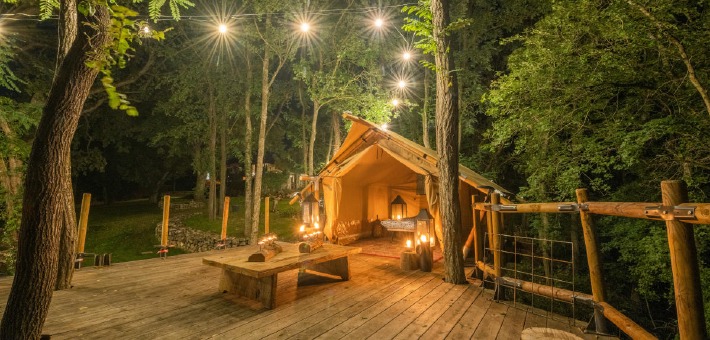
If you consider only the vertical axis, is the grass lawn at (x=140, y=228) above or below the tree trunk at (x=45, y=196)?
below

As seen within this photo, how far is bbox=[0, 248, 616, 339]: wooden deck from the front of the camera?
3.31 metres

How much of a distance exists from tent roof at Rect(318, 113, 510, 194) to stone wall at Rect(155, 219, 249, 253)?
6683 mm

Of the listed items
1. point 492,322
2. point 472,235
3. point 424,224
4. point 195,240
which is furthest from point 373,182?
Answer: point 195,240

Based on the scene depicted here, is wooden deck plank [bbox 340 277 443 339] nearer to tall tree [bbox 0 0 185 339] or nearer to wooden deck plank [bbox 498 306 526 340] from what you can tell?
wooden deck plank [bbox 498 306 526 340]

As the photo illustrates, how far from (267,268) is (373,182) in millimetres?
6433

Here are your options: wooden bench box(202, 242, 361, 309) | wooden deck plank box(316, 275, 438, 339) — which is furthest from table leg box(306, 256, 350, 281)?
wooden deck plank box(316, 275, 438, 339)

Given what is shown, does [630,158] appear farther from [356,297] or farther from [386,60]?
[386,60]

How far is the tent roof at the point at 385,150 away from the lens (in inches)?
268

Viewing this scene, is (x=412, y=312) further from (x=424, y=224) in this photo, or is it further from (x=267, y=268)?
(x=424, y=224)

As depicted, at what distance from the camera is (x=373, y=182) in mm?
10047

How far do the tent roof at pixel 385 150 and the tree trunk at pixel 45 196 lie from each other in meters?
5.45

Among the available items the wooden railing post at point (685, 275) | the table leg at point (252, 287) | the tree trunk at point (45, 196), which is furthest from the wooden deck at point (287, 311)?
the wooden railing post at point (685, 275)

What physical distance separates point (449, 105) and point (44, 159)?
516cm

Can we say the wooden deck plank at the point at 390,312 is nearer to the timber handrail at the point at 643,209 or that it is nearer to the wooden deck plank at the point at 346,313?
the wooden deck plank at the point at 346,313
